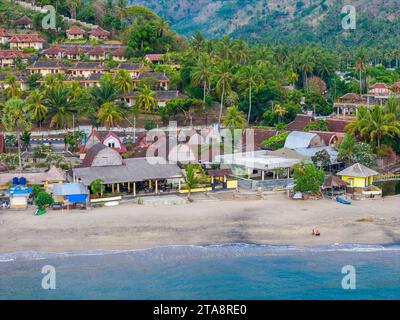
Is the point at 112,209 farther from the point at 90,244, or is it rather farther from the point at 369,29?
the point at 369,29

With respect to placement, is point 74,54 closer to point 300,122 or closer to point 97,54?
point 97,54

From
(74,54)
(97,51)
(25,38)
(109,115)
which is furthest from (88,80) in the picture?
(25,38)

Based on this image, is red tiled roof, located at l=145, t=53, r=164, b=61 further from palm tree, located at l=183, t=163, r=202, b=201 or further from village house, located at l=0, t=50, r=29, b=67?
palm tree, located at l=183, t=163, r=202, b=201

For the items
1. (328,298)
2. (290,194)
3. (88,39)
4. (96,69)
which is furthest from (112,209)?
(88,39)

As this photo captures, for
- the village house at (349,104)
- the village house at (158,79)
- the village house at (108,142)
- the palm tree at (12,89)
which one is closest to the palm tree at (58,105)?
the palm tree at (12,89)

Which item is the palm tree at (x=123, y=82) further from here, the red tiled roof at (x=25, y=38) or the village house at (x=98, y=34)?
the village house at (x=98, y=34)

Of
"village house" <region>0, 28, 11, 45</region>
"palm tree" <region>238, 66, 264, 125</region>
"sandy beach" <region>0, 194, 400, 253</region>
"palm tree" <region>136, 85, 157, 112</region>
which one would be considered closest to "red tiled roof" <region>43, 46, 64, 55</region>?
"village house" <region>0, 28, 11, 45</region>

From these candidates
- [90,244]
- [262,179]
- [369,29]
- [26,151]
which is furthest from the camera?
[369,29]
